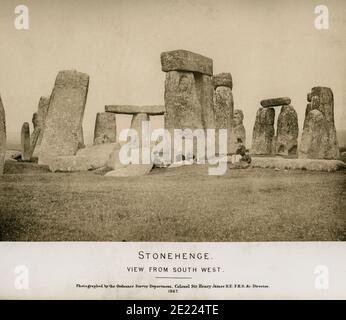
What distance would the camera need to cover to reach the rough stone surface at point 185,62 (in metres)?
8.77

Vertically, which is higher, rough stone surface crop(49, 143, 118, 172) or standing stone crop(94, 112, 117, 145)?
standing stone crop(94, 112, 117, 145)

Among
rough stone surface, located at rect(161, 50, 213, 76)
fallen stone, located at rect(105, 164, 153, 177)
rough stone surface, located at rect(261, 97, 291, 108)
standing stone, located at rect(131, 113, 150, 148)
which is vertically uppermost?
rough stone surface, located at rect(161, 50, 213, 76)

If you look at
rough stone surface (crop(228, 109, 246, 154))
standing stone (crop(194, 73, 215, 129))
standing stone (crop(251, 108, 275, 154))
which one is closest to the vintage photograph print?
standing stone (crop(194, 73, 215, 129))

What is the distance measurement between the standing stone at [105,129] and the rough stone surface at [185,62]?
2574 millimetres

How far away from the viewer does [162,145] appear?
29.5ft

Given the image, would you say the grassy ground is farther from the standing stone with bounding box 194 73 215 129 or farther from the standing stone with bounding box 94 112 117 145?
the standing stone with bounding box 94 112 117 145

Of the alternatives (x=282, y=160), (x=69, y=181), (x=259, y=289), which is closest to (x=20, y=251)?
(x=69, y=181)

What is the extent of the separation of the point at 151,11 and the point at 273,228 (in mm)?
3101

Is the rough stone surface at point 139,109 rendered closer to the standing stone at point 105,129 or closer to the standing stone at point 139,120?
the standing stone at point 139,120

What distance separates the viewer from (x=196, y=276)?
7027 mm

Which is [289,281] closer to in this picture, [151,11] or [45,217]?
[45,217]

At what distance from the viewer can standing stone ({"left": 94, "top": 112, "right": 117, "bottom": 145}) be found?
1184 cm

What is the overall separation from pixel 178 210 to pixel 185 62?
3062 mm

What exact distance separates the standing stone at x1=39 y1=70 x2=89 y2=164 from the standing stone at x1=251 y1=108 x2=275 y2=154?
4.08 m
